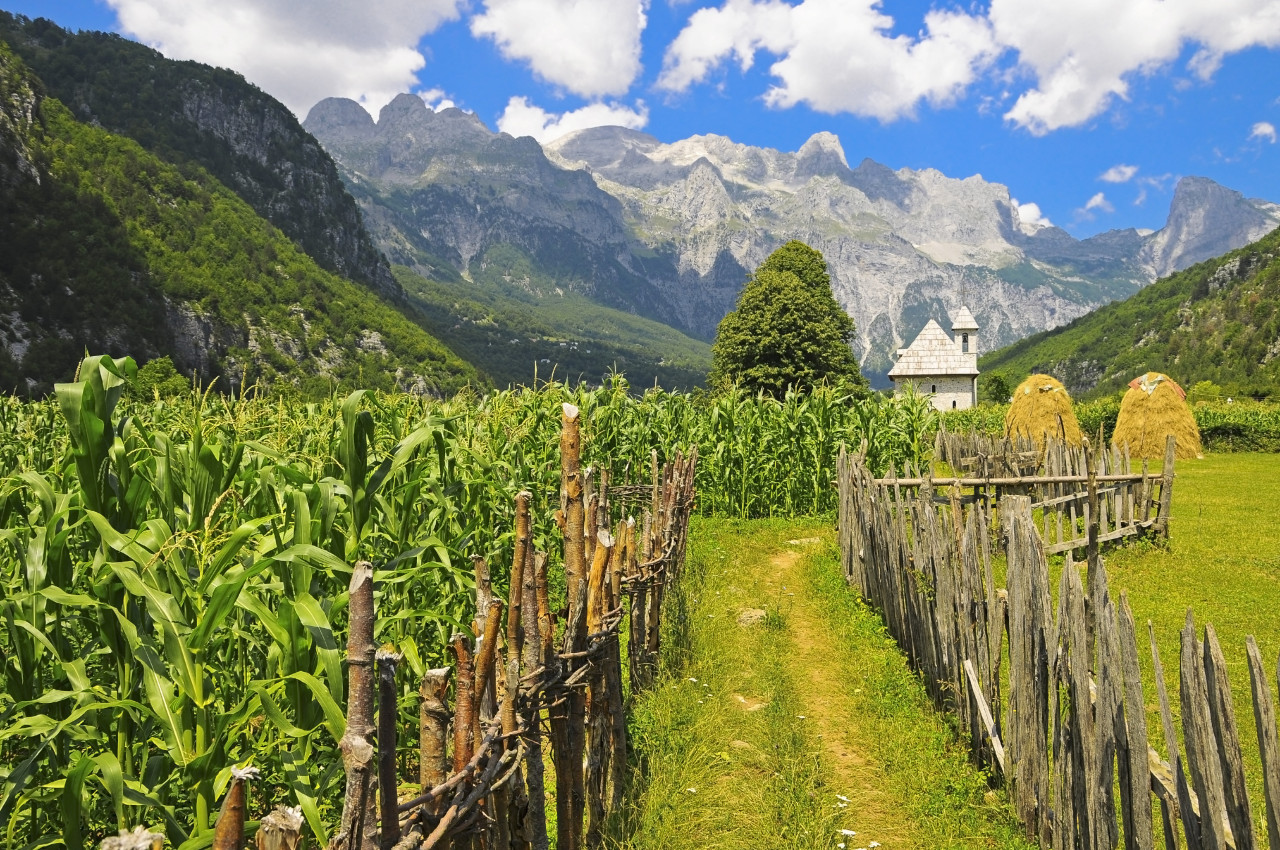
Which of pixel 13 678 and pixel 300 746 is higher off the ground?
pixel 13 678

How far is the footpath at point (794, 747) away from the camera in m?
4.34

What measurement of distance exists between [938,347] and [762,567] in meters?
40.7

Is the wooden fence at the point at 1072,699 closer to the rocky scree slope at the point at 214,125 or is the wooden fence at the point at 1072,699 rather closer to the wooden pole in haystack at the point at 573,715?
the wooden pole in haystack at the point at 573,715

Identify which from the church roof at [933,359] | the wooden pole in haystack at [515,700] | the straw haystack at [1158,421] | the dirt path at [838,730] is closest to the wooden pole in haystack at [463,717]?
the wooden pole in haystack at [515,700]

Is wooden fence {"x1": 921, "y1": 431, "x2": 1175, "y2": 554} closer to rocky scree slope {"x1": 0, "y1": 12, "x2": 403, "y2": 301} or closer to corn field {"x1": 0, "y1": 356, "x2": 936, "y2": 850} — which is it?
corn field {"x1": 0, "y1": 356, "x2": 936, "y2": 850}

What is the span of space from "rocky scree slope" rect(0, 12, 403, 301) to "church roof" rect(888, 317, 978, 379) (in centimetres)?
8478

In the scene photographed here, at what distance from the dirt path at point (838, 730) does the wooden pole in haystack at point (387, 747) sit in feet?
11.5

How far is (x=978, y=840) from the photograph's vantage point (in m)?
4.31

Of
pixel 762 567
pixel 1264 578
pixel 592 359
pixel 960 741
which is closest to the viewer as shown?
pixel 960 741

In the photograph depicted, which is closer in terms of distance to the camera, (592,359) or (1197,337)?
(1197,337)

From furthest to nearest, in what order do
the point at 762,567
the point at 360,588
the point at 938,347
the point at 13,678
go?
1. the point at 938,347
2. the point at 762,567
3. the point at 13,678
4. the point at 360,588

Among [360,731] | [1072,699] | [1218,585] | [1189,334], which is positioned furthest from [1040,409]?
[1189,334]

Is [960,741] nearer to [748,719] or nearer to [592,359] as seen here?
[748,719]

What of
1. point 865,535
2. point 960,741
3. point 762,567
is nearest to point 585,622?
point 960,741
